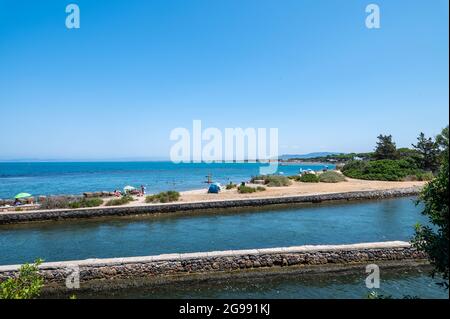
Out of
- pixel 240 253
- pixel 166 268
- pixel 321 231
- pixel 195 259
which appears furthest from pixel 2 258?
pixel 321 231

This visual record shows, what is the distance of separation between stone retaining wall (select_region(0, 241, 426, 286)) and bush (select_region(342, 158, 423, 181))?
3425 cm

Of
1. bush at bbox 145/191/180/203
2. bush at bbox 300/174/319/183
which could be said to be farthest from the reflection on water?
bush at bbox 300/174/319/183

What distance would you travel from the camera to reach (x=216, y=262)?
1234 cm

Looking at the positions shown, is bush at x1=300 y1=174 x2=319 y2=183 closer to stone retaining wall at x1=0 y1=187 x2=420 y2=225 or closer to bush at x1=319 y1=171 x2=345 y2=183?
bush at x1=319 y1=171 x2=345 y2=183

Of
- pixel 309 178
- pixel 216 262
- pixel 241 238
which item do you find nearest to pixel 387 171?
pixel 309 178

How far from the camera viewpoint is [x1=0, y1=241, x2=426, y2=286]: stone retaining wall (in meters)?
11.8

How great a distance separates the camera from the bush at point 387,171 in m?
43.5

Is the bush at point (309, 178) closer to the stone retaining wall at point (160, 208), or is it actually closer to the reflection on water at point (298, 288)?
the stone retaining wall at point (160, 208)

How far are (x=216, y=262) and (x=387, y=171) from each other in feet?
132

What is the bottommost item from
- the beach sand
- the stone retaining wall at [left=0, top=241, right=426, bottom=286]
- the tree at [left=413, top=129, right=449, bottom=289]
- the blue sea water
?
the blue sea water

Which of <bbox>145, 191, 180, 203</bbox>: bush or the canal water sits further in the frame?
<bbox>145, 191, 180, 203</bbox>: bush

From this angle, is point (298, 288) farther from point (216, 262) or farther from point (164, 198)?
point (164, 198)

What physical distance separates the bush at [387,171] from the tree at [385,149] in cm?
688
